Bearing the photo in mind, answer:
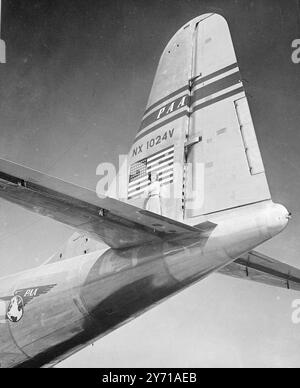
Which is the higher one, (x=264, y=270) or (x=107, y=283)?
(x=264, y=270)

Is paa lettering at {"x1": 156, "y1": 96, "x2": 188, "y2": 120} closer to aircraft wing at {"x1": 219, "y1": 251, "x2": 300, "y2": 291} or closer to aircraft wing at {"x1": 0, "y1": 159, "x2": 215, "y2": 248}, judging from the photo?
aircraft wing at {"x1": 0, "y1": 159, "x2": 215, "y2": 248}

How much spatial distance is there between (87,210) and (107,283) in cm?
117

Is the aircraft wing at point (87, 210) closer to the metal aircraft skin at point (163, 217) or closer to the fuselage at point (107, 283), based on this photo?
the metal aircraft skin at point (163, 217)

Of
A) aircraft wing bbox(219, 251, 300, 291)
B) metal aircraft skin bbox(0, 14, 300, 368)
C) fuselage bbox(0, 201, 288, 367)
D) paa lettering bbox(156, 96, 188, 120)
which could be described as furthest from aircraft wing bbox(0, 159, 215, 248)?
paa lettering bbox(156, 96, 188, 120)

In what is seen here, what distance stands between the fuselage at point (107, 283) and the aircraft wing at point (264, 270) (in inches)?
65.3

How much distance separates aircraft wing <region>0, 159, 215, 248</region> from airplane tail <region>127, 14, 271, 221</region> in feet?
2.18

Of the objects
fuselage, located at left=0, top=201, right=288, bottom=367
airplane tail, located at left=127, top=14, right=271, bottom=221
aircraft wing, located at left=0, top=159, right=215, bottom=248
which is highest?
airplane tail, located at left=127, top=14, right=271, bottom=221

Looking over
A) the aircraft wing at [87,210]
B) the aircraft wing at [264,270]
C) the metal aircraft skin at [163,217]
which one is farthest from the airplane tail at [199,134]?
the aircraft wing at [264,270]

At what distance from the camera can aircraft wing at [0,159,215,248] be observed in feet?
14.3

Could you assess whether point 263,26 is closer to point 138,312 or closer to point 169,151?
point 169,151

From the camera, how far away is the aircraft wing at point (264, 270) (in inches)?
264

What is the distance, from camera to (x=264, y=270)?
6852 mm

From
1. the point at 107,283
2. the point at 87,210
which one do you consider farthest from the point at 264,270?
the point at 87,210

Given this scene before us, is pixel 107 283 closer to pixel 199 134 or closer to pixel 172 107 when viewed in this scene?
pixel 199 134
